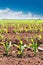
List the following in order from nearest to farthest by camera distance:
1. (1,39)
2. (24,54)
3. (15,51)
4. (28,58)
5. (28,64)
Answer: (28,64)
(28,58)
(24,54)
(15,51)
(1,39)

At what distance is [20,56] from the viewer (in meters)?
6.68

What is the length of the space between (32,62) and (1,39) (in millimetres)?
4029

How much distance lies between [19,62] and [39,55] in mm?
1005

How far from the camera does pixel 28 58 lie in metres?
6.39

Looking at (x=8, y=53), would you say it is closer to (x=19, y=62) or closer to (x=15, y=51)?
(x=15, y=51)

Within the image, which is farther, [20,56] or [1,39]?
[1,39]

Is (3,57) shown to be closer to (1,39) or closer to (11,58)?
(11,58)

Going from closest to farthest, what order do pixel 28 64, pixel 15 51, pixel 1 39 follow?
pixel 28 64
pixel 15 51
pixel 1 39

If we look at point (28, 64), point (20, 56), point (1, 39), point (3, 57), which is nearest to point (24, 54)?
point (20, 56)

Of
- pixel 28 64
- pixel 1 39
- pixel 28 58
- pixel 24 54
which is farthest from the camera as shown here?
pixel 1 39

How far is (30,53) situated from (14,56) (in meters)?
0.54

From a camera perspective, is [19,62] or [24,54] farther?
[24,54]

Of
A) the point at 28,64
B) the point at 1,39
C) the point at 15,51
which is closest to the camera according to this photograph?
the point at 28,64

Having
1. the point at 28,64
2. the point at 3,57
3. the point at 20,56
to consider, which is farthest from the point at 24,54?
the point at 28,64
